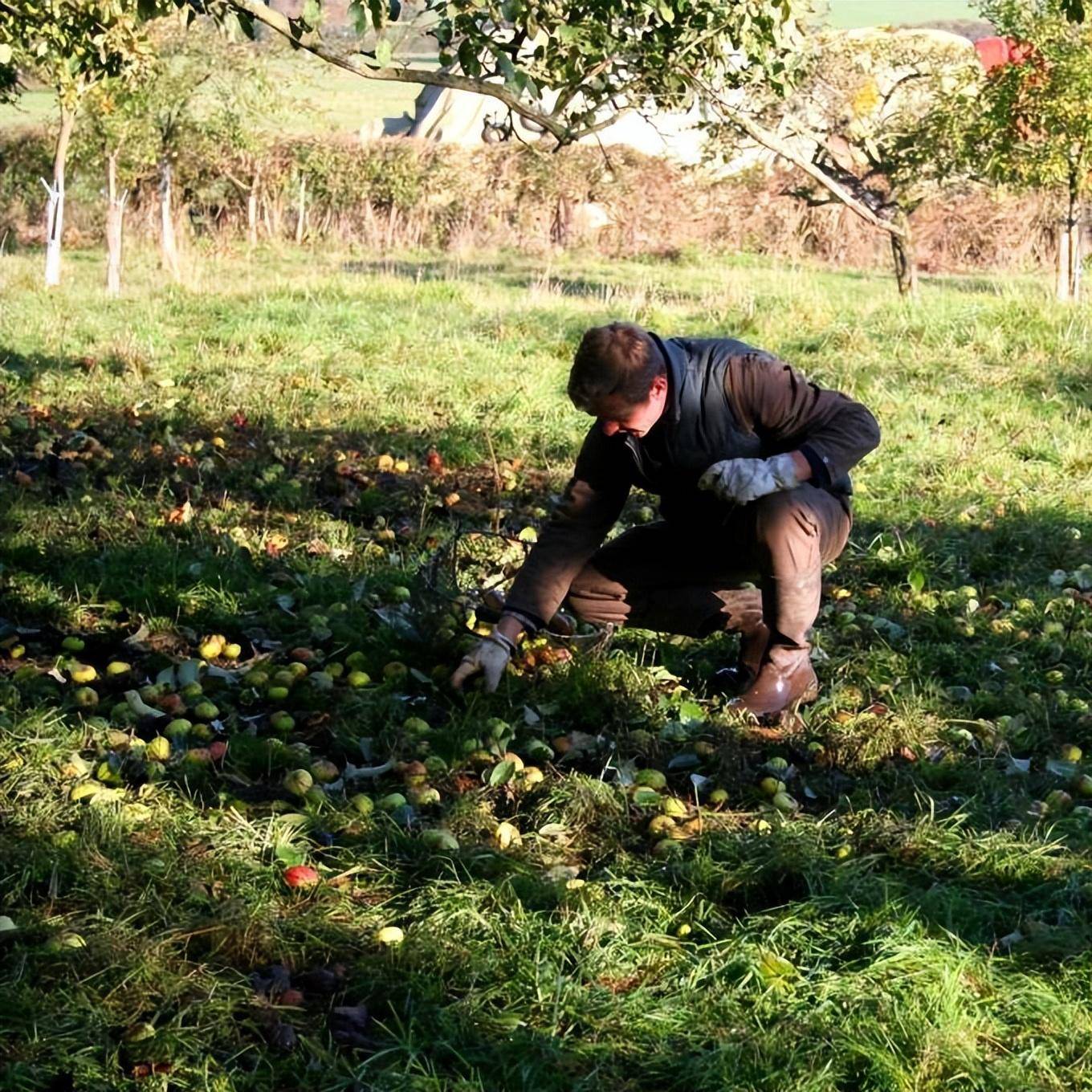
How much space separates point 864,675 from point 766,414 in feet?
3.56

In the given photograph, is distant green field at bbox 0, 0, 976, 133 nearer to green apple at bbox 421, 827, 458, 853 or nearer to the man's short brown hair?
the man's short brown hair

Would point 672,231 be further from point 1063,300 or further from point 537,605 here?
point 537,605

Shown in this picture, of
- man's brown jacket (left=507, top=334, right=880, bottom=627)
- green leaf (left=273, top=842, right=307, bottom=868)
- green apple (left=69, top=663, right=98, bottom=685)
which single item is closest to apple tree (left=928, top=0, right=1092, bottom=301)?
man's brown jacket (left=507, top=334, right=880, bottom=627)

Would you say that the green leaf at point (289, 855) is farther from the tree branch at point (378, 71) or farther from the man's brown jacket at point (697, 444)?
the tree branch at point (378, 71)

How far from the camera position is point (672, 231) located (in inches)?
1048

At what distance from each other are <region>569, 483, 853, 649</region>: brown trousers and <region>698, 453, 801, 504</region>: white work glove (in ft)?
0.68

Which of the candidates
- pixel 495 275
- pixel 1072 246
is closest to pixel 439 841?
pixel 1072 246

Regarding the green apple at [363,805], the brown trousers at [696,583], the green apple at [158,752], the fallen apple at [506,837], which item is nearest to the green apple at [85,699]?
the green apple at [158,752]

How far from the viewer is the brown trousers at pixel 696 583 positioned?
14.4 feet

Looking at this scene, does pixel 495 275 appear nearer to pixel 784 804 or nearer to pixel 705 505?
Result: pixel 705 505

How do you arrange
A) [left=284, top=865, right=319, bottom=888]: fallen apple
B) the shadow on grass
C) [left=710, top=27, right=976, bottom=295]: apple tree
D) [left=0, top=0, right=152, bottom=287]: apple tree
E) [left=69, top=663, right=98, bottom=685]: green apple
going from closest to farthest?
[left=284, top=865, right=319, bottom=888]: fallen apple → [left=69, top=663, right=98, bottom=685]: green apple → [left=0, top=0, right=152, bottom=287]: apple tree → the shadow on grass → [left=710, top=27, right=976, bottom=295]: apple tree

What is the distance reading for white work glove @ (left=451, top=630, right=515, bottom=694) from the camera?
4.35 metres

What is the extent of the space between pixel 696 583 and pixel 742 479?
2.01ft

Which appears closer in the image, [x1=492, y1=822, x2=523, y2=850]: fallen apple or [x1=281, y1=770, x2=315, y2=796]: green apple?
[x1=492, y1=822, x2=523, y2=850]: fallen apple
